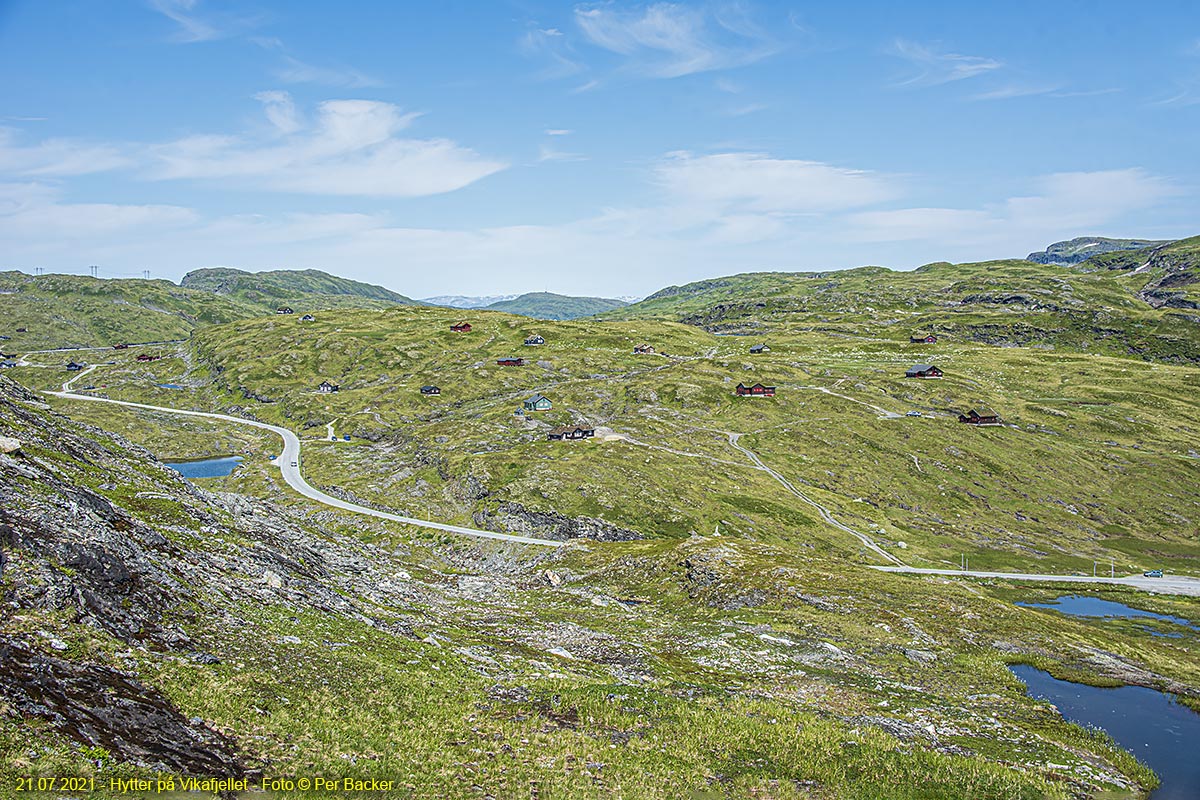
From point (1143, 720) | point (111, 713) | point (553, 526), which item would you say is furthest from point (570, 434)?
point (111, 713)

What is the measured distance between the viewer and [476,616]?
202ft

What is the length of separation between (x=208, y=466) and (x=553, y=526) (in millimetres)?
110881

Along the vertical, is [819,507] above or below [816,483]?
below

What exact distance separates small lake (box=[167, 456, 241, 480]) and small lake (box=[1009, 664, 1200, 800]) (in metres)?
172

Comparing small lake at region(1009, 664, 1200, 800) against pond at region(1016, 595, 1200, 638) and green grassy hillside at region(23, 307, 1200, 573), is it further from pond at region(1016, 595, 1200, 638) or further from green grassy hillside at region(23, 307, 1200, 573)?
green grassy hillside at region(23, 307, 1200, 573)

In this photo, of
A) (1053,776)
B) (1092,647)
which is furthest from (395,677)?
(1092,647)

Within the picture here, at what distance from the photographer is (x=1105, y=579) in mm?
124938

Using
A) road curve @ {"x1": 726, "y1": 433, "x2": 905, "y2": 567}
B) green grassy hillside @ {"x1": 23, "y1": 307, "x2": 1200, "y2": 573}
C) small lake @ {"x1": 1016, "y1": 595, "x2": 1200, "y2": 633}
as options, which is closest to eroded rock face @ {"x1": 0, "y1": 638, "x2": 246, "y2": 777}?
green grassy hillside @ {"x1": 23, "y1": 307, "x2": 1200, "y2": 573}

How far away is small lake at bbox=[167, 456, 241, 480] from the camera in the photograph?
163m

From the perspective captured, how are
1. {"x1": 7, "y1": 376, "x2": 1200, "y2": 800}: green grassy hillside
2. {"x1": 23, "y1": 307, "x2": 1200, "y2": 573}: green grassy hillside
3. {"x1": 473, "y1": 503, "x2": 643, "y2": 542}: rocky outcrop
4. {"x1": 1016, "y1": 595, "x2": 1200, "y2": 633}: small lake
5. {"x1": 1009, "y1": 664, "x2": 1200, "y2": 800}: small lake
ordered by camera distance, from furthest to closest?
{"x1": 23, "y1": 307, "x2": 1200, "y2": 573}: green grassy hillside < {"x1": 473, "y1": 503, "x2": 643, "y2": 542}: rocky outcrop < {"x1": 1016, "y1": 595, "x2": 1200, "y2": 633}: small lake < {"x1": 1009, "y1": 664, "x2": 1200, "y2": 800}: small lake < {"x1": 7, "y1": 376, "x2": 1200, "y2": 800}: green grassy hillside

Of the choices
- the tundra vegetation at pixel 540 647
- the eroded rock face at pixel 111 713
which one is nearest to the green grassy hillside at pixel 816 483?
the tundra vegetation at pixel 540 647

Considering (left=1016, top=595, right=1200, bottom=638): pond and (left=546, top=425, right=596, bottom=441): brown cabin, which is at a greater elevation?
(left=546, top=425, right=596, bottom=441): brown cabin

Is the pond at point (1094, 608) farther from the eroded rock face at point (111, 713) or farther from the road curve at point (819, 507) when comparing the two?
the eroded rock face at point (111, 713)

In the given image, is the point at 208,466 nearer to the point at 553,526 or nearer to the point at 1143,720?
the point at 553,526
